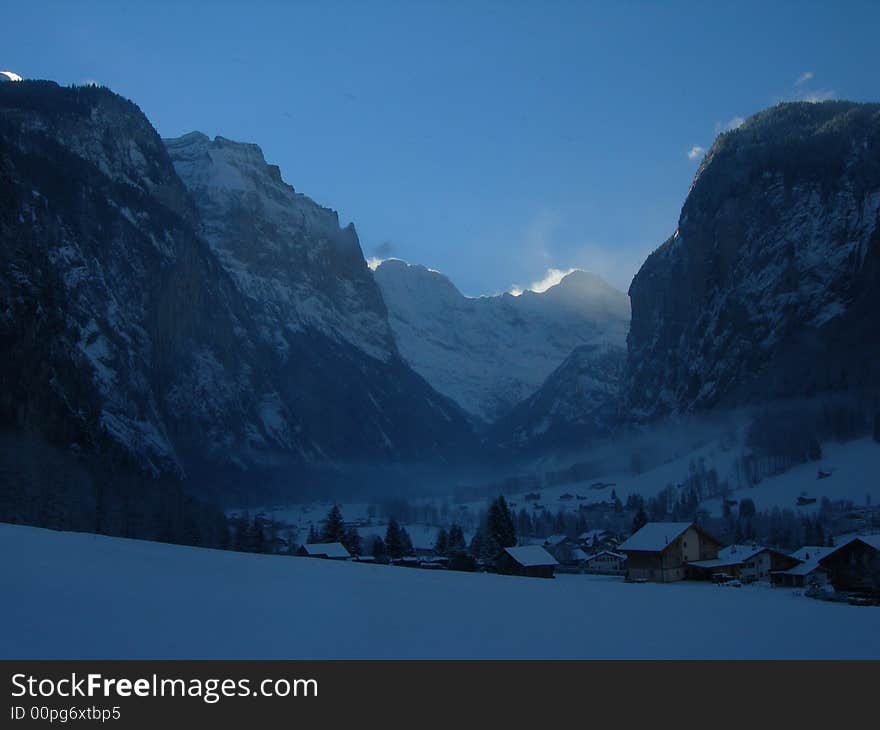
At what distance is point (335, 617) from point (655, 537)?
4994 centimetres

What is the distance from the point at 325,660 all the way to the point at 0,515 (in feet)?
250

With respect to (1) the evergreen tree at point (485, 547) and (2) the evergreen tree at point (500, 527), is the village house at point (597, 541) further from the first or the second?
(1) the evergreen tree at point (485, 547)

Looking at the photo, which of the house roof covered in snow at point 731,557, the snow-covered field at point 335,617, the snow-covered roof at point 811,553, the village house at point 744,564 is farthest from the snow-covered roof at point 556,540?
the snow-covered field at point 335,617

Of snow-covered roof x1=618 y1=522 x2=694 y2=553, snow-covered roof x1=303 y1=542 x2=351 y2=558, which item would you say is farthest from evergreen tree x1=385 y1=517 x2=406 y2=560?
snow-covered roof x1=618 y1=522 x2=694 y2=553

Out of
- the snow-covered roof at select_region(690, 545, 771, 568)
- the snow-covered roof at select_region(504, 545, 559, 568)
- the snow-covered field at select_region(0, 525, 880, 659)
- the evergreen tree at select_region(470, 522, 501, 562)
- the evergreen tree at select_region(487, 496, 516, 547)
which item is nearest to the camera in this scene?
the snow-covered field at select_region(0, 525, 880, 659)

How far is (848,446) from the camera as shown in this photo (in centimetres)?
14850

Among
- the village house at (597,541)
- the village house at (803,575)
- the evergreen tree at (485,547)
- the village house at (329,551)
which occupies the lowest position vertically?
the village house at (597,541)

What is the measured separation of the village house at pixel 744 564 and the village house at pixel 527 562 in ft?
33.4

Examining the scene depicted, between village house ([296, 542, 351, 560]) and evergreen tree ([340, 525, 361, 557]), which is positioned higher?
village house ([296, 542, 351, 560])

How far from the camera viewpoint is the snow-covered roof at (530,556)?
2452 inches

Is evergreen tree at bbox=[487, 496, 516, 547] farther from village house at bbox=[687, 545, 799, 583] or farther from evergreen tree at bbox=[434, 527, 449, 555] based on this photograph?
village house at bbox=[687, 545, 799, 583]

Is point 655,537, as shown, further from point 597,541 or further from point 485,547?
point 597,541

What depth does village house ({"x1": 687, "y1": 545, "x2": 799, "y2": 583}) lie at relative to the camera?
59.2m
